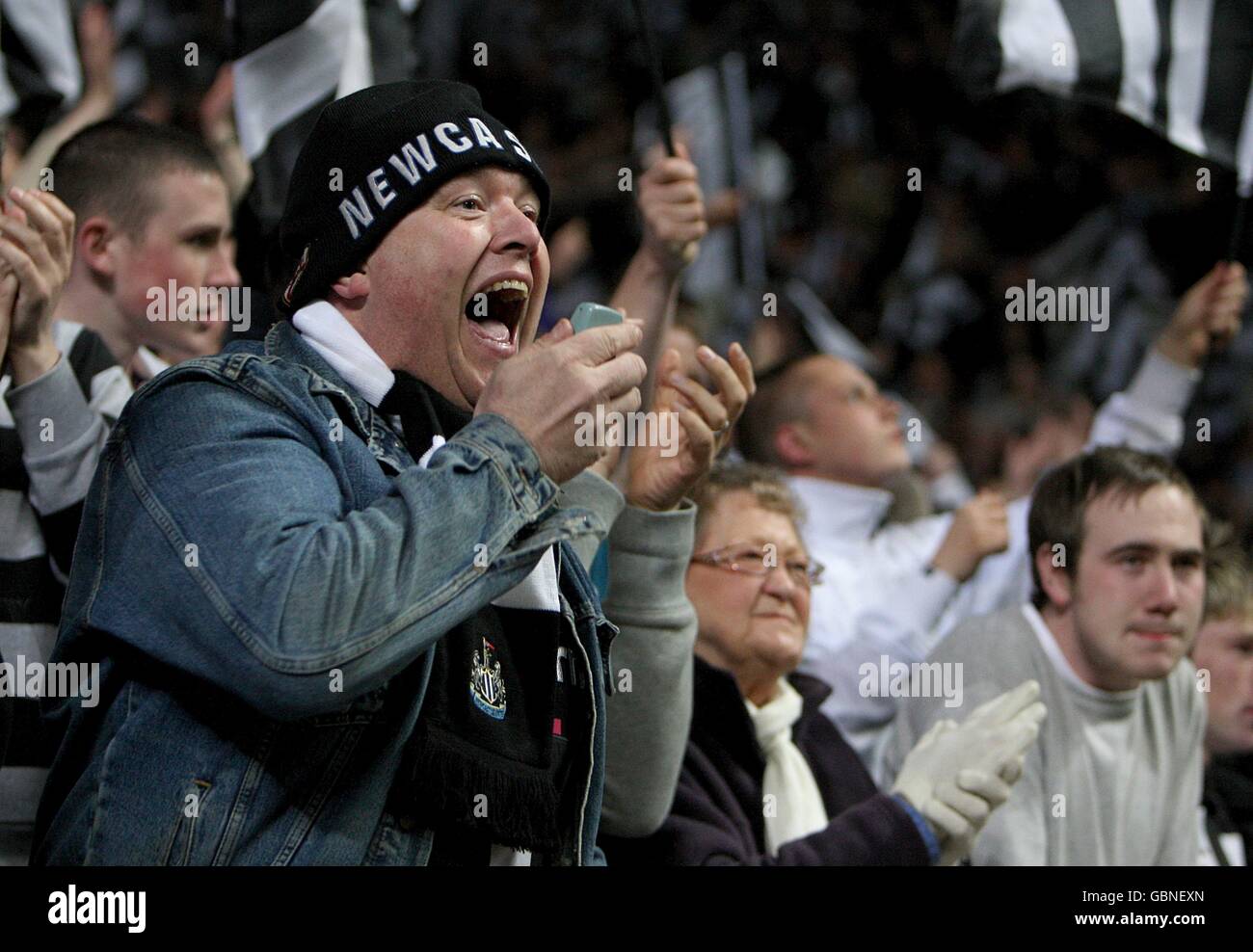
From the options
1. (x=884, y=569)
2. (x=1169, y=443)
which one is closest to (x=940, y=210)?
(x=1169, y=443)

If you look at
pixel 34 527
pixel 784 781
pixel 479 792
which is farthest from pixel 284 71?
pixel 479 792

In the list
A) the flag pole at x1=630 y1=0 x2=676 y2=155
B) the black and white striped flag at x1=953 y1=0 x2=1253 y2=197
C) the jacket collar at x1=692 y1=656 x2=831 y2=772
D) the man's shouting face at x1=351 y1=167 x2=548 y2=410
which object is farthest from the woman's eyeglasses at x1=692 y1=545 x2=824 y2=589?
the black and white striped flag at x1=953 y1=0 x2=1253 y2=197

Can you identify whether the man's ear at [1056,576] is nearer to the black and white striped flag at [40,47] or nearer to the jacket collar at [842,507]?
the jacket collar at [842,507]

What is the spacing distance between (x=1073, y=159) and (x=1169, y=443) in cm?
387

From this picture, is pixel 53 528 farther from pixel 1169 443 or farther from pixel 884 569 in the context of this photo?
pixel 1169 443

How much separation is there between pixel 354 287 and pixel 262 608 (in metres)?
0.54

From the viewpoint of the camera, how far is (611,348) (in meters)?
1.79

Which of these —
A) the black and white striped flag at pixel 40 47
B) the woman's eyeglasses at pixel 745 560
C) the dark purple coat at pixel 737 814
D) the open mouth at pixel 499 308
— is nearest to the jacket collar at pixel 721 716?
the dark purple coat at pixel 737 814

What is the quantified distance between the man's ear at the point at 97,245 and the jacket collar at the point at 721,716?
1.18 meters

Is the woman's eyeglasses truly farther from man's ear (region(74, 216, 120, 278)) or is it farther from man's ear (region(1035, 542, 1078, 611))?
man's ear (region(74, 216, 120, 278))

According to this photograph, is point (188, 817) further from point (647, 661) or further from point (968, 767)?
point (968, 767)

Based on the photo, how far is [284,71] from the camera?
133 inches

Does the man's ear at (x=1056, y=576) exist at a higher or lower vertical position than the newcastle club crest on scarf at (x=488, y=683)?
higher

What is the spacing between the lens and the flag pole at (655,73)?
3107 mm
